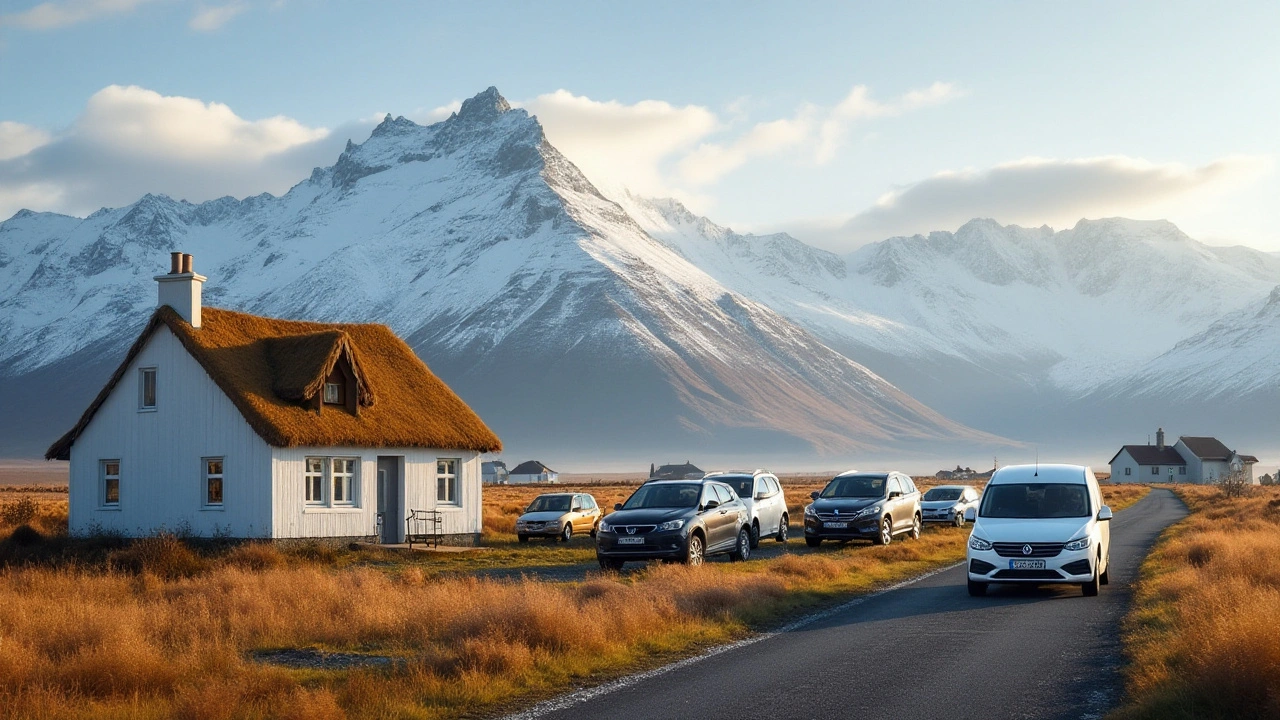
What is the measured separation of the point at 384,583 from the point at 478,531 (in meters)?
17.4

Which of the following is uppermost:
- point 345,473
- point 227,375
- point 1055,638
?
point 227,375

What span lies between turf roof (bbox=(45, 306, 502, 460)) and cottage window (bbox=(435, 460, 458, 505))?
2.48 feet

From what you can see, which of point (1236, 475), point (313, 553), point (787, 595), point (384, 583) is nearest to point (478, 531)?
point (313, 553)

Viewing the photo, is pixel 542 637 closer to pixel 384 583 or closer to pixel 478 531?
pixel 384 583

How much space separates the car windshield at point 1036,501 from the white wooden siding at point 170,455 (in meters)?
19.0

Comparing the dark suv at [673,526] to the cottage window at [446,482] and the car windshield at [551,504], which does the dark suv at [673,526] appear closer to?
the cottage window at [446,482]

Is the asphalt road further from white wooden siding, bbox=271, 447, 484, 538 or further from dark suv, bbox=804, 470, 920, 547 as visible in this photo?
white wooden siding, bbox=271, 447, 484, 538

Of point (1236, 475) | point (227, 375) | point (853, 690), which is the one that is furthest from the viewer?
point (1236, 475)

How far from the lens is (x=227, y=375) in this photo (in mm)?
32688

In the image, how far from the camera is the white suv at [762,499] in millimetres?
31156

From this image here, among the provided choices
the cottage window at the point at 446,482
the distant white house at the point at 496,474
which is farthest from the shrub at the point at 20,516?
the distant white house at the point at 496,474

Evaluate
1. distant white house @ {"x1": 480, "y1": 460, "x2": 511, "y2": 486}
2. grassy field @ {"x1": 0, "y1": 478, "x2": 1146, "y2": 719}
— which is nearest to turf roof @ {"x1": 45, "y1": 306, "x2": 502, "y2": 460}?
grassy field @ {"x1": 0, "y1": 478, "x2": 1146, "y2": 719}

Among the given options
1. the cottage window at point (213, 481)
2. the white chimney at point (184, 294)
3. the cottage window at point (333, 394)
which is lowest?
the cottage window at point (213, 481)

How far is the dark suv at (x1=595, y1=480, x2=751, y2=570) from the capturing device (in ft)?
78.7
